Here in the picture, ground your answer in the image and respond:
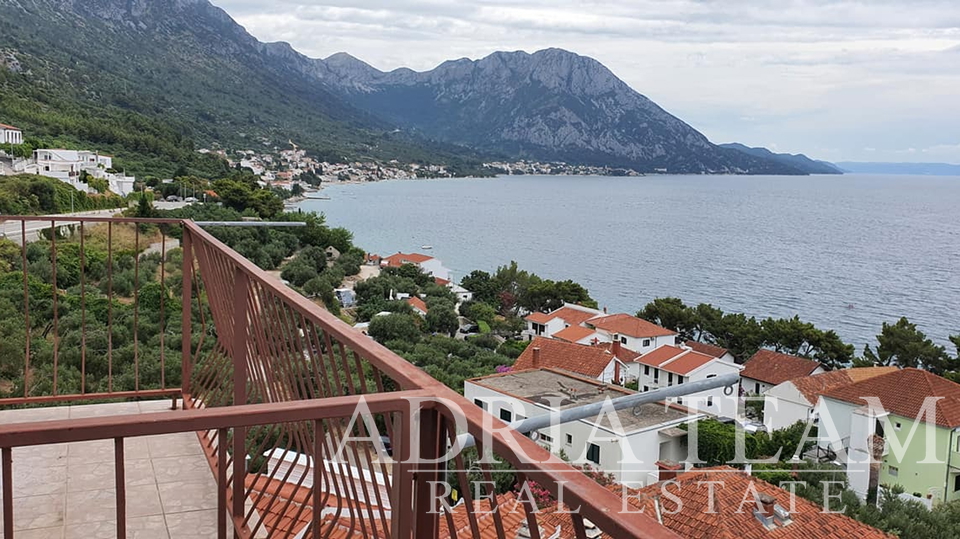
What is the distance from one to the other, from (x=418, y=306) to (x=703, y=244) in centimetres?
4438

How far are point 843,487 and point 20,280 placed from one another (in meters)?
16.7

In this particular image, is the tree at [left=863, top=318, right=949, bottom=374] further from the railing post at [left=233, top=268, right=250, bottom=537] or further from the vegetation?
the vegetation

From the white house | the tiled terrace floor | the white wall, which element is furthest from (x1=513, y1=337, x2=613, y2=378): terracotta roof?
the tiled terrace floor

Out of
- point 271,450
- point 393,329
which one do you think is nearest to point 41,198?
point 393,329

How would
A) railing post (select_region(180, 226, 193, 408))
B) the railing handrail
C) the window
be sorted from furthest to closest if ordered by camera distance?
the window, railing post (select_region(180, 226, 193, 408)), the railing handrail

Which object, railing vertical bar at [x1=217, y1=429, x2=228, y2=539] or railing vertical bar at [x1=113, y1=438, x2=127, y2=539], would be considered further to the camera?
railing vertical bar at [x1=217, y1=429, x2=228, y2=539]

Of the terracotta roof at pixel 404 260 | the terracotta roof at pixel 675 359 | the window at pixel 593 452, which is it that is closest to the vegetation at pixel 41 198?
the terracotta roof at pixel 404 260

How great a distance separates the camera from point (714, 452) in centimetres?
1839

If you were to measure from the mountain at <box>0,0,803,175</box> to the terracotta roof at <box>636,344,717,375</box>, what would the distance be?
3074 centimetres

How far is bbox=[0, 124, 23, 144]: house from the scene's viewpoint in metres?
33.7

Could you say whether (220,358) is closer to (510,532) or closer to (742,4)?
(510,532)

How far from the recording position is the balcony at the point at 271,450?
0.94m

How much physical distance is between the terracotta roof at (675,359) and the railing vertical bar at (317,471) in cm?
2459

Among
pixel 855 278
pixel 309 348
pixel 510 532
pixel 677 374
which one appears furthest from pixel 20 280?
pixel 855 278
